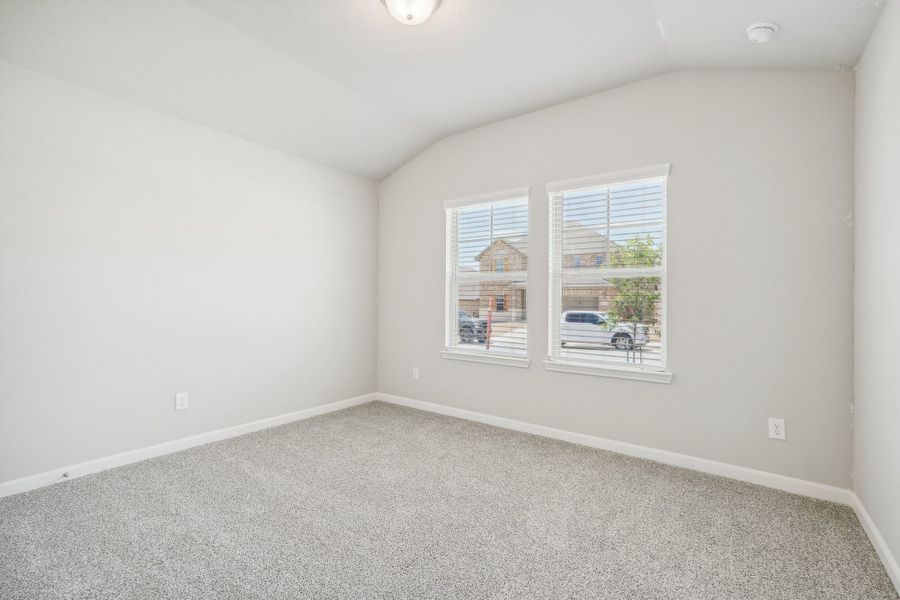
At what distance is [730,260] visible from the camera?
2.72 m

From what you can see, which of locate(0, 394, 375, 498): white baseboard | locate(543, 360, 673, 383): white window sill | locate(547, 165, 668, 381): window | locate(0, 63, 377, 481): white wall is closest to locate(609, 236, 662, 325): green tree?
locate(547, 165, 668, 381): window

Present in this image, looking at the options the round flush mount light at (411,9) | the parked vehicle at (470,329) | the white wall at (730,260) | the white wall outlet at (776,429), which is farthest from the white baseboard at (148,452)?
the white wall outlet at (776,429)

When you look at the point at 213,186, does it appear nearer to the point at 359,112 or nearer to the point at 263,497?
the point at 359,112

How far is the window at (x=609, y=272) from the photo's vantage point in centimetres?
304

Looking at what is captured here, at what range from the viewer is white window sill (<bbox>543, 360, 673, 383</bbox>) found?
2.96m

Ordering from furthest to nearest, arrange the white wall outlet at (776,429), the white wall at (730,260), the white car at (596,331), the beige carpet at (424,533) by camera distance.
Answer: the white car at (596,331)
the white wall outlet at (776,429)
the white wall at (730,260)
the beige carpet at (424,533)

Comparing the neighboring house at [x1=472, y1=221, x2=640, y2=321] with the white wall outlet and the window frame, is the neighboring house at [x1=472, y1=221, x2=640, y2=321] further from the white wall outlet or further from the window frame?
the white wall outlet

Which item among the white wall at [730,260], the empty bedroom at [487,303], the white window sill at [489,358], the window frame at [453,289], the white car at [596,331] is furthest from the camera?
the window frame at [453,289]

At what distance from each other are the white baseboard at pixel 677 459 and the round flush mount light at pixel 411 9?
9.68ft

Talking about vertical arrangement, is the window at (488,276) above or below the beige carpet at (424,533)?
above

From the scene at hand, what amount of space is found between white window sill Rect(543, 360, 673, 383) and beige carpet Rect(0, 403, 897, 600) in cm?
58

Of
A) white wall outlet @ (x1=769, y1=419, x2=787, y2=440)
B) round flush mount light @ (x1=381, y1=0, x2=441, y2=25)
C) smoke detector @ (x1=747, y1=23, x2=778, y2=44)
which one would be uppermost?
round flush mount light @ (x1=381, y1=0, x2=441, y2=25)

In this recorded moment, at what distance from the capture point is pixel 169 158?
3094mm

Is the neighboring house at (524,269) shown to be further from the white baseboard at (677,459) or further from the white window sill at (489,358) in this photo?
the white baseboard at (677,459)
